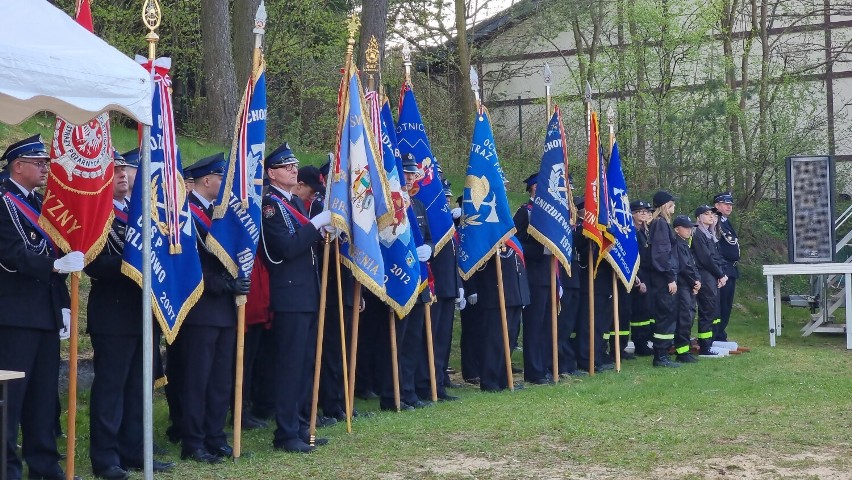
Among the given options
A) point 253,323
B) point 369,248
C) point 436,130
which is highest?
point 436,130

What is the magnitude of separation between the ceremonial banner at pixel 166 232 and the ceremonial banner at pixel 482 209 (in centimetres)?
413

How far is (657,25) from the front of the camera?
21.2 meters

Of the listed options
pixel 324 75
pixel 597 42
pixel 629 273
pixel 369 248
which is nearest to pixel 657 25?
pixel 597 42

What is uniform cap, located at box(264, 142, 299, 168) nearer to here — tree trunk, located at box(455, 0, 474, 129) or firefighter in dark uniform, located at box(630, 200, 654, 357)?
firefighter in dark uniform, located at box(630, 200, 654, 357)

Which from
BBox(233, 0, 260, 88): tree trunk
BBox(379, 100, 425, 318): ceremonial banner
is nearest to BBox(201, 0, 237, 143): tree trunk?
BBox(233, 0, 260, 88): tree trunk

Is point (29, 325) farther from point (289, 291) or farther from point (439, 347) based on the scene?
point (439, 347)

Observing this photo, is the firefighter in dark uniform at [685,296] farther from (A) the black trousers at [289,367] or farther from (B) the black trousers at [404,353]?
(A) the black trousers at [289,367]

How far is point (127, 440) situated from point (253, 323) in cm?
165

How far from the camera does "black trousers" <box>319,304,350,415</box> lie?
30.9 ft

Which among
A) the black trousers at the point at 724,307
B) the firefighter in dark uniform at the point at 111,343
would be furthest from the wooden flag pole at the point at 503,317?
the black trousers at the point at 724,307

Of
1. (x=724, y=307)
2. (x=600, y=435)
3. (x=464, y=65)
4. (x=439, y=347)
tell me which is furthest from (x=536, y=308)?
(x=464, y=65)

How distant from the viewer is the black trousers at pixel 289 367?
7.95 metres

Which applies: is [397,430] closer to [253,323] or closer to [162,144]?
[253,323]

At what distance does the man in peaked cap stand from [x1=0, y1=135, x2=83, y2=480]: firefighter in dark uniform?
90cm
